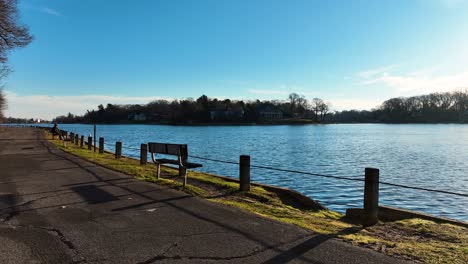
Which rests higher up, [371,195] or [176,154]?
[176,154]

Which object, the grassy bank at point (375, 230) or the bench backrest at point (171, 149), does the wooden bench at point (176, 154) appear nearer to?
the bench backrest at point (171, 149)

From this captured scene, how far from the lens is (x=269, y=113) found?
19450cm

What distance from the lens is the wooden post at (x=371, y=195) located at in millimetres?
7422

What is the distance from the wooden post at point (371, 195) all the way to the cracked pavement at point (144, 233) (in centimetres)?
187

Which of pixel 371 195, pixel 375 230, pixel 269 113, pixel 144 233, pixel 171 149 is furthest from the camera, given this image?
pixel 269 113

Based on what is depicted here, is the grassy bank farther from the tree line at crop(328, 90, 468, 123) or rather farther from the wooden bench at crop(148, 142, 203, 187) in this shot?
the tree line at crop(328, 90, 468, 123)

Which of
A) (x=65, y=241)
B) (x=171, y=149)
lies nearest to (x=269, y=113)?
(x=171, y=149)

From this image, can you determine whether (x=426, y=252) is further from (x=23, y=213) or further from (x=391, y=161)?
(x=391, y=161)

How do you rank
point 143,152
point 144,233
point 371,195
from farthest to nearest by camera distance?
point 143,152 → point 371,195 → point 144,233

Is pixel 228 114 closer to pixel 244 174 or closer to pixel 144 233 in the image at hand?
pixel 244 174

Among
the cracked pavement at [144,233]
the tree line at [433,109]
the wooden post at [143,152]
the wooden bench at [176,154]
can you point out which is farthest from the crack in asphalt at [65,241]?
the tree line at [433,109]

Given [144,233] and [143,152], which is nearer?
[144,233]

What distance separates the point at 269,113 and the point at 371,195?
7398 inches

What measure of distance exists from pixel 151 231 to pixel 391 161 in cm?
2760
